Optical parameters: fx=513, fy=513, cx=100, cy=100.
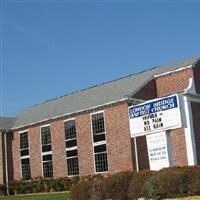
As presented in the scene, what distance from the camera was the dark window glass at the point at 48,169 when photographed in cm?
4378

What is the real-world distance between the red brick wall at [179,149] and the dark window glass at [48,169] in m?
11.4

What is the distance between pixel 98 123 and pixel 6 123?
1283 cm

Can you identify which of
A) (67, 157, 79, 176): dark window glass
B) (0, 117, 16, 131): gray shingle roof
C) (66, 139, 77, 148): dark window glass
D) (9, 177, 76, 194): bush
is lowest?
(9, 177, 76, 194): bush

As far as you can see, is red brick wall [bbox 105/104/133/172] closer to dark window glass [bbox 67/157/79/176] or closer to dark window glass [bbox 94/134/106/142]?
dark window glass [bbox 94/134/106/142]

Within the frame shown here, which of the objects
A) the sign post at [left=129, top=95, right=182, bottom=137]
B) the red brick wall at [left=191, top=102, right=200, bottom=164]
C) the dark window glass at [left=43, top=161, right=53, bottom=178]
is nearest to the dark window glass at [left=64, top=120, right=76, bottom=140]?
the dark window glass at [left=43, top=161, right=53, bottom=178]

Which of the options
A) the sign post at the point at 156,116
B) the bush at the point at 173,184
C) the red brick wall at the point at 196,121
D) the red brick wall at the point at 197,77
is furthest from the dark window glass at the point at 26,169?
the bush at the point at 173,184

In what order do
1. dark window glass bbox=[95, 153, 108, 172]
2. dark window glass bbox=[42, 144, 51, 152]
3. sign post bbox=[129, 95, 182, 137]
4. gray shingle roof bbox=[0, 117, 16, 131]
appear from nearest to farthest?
sign post bbox=[129, 95, 182, 137] < dark window glass bbox=[95, 153, 108, 172] < dark window glass bbox=[42, 144, 51, 152] < gray shingle roof bbox=[0, 117, 16, 131]

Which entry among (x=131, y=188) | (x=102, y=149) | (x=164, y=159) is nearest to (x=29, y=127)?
(x=102, y=149)

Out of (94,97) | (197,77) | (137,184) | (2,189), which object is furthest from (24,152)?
(137,184)

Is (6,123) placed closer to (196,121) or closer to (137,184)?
(196,121)

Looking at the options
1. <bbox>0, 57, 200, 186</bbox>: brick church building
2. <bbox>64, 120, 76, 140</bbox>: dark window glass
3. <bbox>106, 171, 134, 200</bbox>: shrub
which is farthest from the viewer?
<bbox>64, 120, 76, 140</bbox>: dark window glass

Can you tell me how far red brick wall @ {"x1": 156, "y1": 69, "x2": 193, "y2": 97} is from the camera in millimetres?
40281

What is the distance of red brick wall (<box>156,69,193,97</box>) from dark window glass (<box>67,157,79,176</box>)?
8634mm

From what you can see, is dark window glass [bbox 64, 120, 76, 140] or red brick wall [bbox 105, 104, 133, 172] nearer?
red brick wall [bbox 105, 104, 133, 172]
